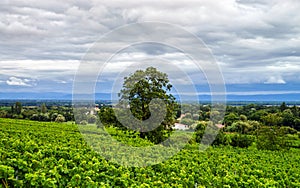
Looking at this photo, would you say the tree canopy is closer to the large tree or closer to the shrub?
the large tree

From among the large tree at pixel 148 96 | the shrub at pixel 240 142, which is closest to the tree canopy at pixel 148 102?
the large tree at pixel 148 96

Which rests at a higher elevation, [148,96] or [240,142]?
[148,96]

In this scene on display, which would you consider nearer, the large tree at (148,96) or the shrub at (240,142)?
the large tree at (148,96)

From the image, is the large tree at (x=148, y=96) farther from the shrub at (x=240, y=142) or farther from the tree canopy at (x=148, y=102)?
the shrub at (x=240, y=142)

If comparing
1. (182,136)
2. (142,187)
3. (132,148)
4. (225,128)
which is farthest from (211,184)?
(225,128)

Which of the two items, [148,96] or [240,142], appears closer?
[148,96]

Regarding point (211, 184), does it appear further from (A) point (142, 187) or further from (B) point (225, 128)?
(B) point (225, 128)

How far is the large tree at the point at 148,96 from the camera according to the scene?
82.9ft

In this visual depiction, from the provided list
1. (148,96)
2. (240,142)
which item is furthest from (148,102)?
(240,142)

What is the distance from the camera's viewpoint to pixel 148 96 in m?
25.8

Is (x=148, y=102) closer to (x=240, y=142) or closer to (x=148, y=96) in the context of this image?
(x=148, y=96)

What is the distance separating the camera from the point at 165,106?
84.9 ft

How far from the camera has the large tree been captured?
82.9ft

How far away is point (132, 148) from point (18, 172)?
34.9 ft
